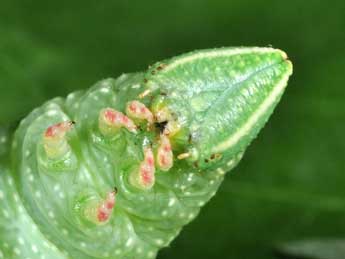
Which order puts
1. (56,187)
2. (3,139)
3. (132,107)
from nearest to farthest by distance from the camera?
(132,107) → (56,187) → (3,139)

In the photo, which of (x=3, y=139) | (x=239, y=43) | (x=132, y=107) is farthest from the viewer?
(x=239, y=43)

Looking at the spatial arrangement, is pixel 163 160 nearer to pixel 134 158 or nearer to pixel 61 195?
pixel 134 158

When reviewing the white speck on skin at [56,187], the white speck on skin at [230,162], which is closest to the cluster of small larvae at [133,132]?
the white speck on skin at [56,187]

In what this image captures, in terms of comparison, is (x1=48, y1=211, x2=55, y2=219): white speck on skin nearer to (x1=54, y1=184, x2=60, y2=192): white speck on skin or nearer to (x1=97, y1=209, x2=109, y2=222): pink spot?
(x1=54, y1=184, x2=60, y2=192): white speck on skin

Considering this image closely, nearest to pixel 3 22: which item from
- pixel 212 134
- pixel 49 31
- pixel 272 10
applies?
pixel 49 31

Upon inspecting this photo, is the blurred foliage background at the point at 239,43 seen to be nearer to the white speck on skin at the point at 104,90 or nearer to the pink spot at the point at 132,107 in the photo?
the white speck on skin at the point at 104,90

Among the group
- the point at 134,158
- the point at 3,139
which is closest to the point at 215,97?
the point at 134,158
